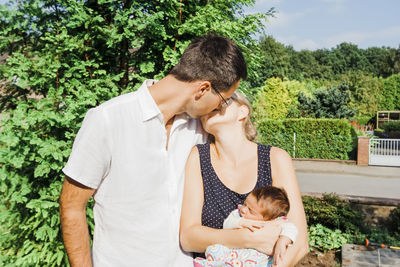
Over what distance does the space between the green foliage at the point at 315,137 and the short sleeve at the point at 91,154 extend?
13139 mm

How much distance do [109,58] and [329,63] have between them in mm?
67533

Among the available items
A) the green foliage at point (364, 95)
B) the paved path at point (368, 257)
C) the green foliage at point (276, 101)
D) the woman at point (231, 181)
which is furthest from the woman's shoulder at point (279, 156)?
the green foliage at point (364, 95)

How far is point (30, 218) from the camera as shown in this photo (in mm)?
3137

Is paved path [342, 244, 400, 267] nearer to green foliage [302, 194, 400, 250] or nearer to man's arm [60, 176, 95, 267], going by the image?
green foliage [302, 194, 400, 250]

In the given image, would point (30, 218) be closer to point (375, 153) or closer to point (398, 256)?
point (398, 256)

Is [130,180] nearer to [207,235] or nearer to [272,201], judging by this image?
[207,235]

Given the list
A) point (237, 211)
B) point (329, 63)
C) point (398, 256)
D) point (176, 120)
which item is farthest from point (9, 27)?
point (329, 63)

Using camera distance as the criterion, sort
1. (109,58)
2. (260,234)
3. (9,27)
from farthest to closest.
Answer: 1. (109,58)
2. (9,27)
3. (260,234)

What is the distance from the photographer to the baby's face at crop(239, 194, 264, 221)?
194 cm

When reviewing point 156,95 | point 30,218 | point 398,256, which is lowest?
point 398,256

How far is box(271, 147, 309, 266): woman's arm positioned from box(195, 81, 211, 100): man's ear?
2.02 feet

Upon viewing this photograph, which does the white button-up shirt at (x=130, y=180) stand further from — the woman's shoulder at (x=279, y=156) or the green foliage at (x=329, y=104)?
the green foliage at (x=329, y=104)

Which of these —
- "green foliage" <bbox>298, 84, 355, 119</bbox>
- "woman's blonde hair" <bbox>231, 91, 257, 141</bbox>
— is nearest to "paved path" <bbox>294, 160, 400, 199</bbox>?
"green foliage" <bbox>298, 84, 355, 119</bbox>

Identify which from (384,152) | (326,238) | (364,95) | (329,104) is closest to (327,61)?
(364,95)
